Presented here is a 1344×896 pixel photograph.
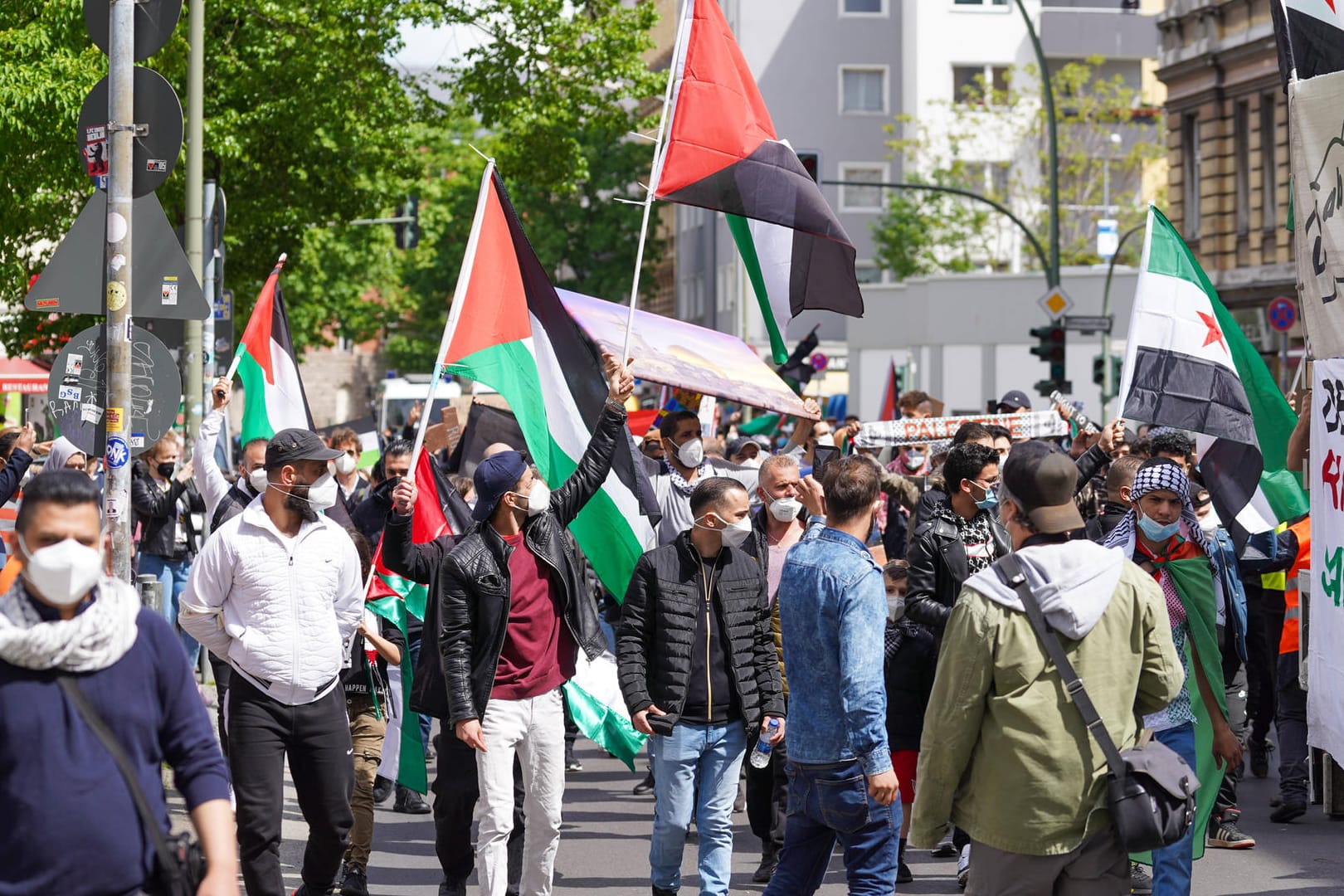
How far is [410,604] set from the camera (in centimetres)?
918

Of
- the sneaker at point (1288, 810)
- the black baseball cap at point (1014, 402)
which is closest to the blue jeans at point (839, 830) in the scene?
the sneaker at point (1288, 810)

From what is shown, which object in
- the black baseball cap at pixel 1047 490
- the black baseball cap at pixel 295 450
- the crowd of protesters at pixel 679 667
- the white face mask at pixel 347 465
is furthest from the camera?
the white face mask at pixel 347 465

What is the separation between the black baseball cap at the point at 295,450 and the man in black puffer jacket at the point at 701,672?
1.33 meters

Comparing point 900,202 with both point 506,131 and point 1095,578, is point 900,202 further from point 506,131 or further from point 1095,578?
point 1095,578

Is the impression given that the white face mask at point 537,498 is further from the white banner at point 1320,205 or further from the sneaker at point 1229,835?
the sneaker at point 1229,835

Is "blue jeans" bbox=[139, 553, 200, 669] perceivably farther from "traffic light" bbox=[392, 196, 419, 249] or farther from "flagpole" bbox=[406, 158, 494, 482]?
"traffic light" bbox=[392, 196, 419, 249]

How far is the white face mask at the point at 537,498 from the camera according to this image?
7098 millimetres

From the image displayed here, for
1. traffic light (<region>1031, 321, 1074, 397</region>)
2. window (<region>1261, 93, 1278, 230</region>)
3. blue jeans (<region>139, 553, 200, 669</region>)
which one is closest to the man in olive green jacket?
blue jeans (<region>139, 553, 200, 669</region>)

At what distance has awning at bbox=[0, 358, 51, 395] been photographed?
31078mm

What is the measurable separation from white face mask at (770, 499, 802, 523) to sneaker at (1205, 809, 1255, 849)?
8.38 ft

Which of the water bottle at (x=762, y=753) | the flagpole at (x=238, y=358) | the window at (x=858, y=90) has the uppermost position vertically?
the window at (x=858, y=90)

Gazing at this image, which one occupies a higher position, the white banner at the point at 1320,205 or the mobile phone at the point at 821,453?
the white banner at the point at 1320,205

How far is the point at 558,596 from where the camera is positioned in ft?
23.6

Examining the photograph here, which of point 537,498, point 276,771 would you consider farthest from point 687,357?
point 276,771
